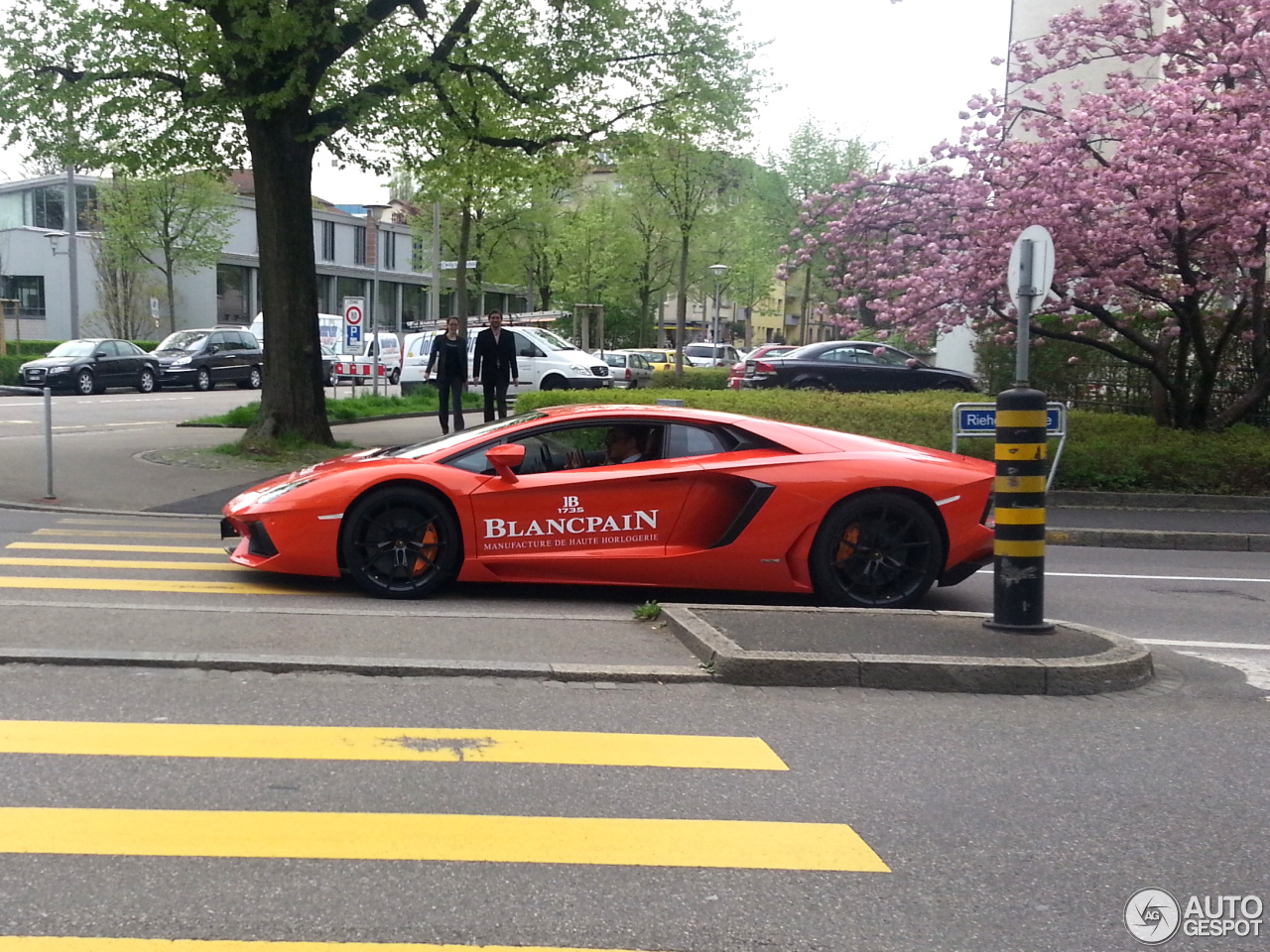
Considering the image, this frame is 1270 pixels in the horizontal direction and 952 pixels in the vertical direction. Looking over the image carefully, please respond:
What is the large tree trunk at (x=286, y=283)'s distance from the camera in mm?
15742

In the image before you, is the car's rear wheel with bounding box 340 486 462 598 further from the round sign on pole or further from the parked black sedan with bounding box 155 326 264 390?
the parked black sedan with bounding box 155 326 264 390

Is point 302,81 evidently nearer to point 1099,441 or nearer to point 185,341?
point 1099,441

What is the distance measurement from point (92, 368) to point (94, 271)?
23.4 m

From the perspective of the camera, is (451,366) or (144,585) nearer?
(144,585)

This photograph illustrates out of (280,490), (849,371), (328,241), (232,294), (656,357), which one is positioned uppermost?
(328,241)

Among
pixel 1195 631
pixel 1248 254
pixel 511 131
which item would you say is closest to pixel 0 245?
pixel 511 131

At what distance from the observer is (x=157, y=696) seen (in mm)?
5496

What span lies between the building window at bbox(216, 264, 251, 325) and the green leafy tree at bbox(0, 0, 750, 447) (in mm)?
47500

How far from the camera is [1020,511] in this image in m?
6.88

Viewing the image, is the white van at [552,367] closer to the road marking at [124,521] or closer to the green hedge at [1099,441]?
the green hedge at [1099,441]

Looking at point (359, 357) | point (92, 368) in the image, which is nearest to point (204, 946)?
point (92, 368)

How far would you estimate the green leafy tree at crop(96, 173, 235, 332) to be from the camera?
50.3m

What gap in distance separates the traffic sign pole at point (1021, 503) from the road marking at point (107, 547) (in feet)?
18.6

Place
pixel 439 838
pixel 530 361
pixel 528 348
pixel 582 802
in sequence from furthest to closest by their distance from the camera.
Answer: pixel 528 348 < pixel 530 361 < pixel 582 802 < pixel 439 838
